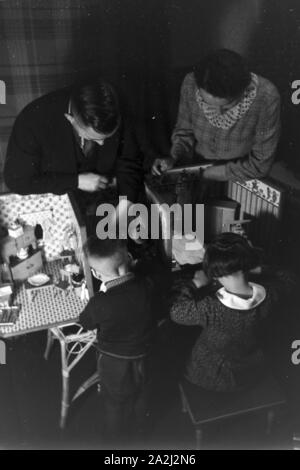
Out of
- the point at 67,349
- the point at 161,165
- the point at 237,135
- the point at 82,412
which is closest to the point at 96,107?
the point at 161,165

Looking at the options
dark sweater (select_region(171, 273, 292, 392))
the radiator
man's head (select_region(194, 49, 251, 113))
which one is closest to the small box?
the radiator

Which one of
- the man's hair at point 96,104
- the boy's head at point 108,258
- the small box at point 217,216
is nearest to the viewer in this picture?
the man's hair at point 96,104

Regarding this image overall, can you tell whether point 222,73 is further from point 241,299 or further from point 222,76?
point 241,299

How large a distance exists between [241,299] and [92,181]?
514mm

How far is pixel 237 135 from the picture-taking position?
3.96 feet

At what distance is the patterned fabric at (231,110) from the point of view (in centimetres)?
113

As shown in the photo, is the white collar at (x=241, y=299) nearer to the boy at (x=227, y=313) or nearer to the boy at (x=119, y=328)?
the boy at (x=227, y=313)

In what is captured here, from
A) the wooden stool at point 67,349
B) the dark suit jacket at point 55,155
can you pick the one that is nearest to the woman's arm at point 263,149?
the dark suit jacket at point 55,155

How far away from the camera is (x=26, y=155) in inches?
46.9

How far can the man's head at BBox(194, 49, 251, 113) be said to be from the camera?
1.08 metres

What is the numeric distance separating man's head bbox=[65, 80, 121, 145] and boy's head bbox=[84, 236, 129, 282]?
29cm
